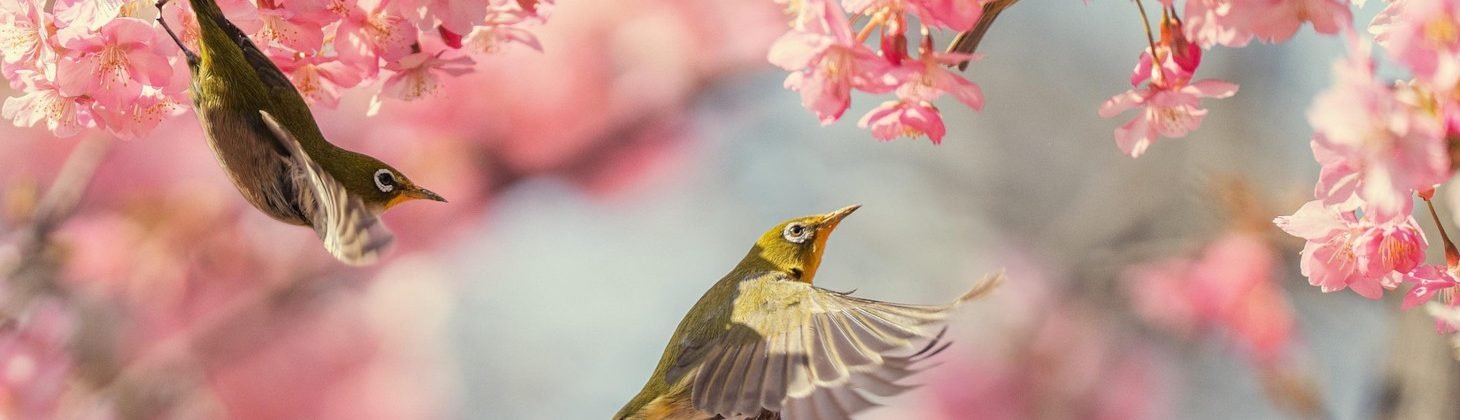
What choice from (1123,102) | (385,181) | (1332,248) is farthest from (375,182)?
(1332,248)

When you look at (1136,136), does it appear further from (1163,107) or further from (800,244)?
(800,244)

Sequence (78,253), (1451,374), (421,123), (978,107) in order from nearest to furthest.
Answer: (978,107) → (1451,374) → (78,253) → (421,123)

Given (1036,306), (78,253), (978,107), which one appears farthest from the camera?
(1036,306)

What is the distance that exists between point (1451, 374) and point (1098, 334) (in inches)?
33.4

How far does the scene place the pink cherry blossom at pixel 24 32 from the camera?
60 centimetres

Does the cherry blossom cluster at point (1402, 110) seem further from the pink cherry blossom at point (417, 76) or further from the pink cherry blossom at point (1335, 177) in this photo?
the pink cherry blossom at point (417, 76)

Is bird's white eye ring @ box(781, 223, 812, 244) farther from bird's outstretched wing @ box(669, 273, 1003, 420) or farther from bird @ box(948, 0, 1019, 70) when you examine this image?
bird @ box(948, 0, 1019, 70)

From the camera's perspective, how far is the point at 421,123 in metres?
1.79

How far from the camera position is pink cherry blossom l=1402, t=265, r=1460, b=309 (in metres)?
0.59

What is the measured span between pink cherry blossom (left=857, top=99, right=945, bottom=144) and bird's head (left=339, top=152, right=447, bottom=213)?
0.77 feet

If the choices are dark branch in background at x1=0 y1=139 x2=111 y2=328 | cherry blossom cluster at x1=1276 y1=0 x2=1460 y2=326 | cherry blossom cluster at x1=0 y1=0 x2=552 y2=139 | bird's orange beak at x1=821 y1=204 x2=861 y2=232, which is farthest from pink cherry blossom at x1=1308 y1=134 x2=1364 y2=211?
dark branch in background at x1=0 y1=139 x2=111 y2=328

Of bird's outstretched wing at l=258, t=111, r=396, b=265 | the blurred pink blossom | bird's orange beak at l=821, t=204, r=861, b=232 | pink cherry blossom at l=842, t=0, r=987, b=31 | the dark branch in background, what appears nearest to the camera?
bird's outstretched wing at l=258, t=111, r=396, b=265

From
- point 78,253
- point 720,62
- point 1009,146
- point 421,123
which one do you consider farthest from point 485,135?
point 1009,146

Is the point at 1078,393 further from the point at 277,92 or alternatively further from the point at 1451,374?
the point at 277,92
